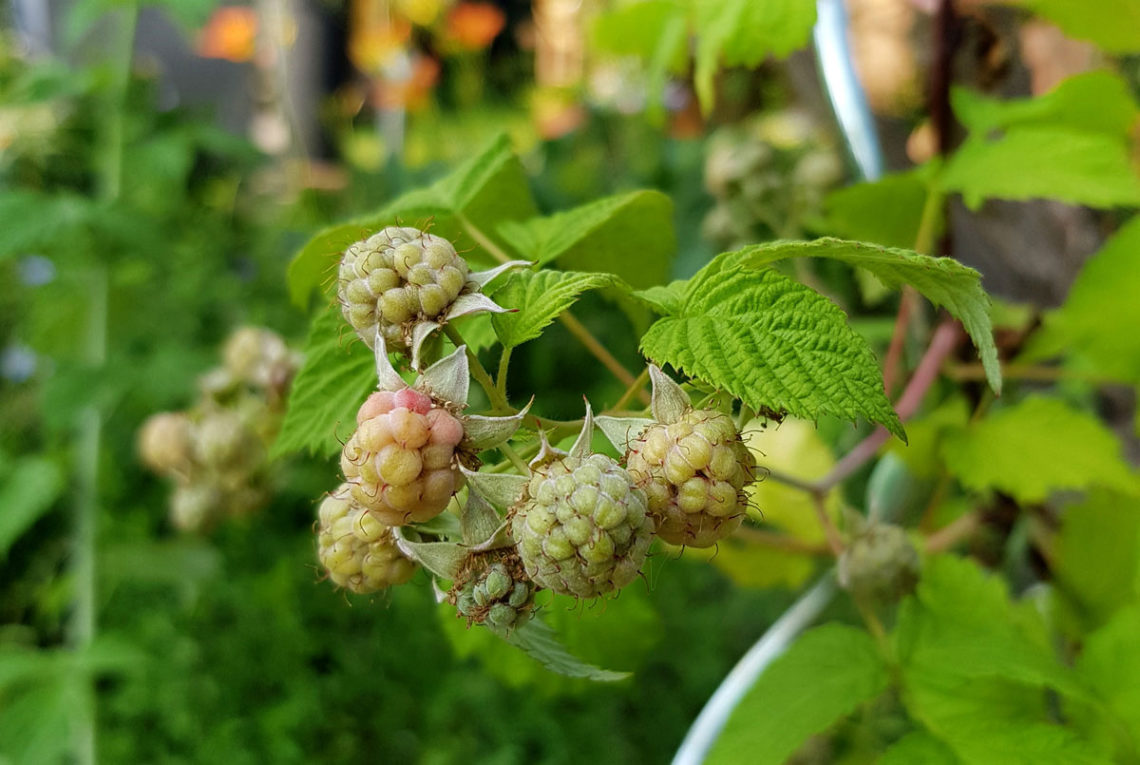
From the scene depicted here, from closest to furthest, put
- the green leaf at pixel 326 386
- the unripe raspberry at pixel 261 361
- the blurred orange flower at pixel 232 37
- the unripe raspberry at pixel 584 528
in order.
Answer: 1. the unripe raspberry at pixel 584 528
2. the green leaf at pixel 326 386
3. the unripe raspberry at pixel 261 361
4. the blurred orange flower at pixel 232 37

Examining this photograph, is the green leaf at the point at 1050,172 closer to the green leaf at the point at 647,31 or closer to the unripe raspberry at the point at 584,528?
the green leaf at the point at 647,31

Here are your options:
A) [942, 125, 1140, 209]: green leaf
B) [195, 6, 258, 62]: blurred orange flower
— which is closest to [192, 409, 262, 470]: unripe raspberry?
[942, 125, 1140, 209]: green leaf

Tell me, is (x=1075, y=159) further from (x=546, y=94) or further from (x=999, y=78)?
(x=546, y=94)

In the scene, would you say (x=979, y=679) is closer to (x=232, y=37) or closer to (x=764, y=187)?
(x=764, y=187)

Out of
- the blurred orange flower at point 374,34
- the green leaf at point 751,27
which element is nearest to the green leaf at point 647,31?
the green leaf at point 751,27

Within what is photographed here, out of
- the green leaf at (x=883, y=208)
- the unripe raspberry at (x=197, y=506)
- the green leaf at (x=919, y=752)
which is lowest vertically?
the unripe raspberry at (x=197, y=506)

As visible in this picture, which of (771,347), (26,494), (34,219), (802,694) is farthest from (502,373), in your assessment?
(26,494)

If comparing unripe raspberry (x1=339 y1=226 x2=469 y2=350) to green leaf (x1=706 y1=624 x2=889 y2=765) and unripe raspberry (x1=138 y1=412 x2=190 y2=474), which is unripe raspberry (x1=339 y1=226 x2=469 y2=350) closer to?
green leaf (x1=706 y1=624 x2=889 y2=765)

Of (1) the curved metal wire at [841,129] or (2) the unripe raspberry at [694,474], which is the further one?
(1) the curved metal wire at [841,129]
